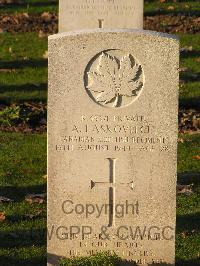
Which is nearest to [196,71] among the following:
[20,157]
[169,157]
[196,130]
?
[196,130]

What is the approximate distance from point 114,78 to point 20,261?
1.86 metres

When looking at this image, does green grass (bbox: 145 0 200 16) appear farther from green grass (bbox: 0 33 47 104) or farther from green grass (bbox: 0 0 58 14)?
green grass (bbox: 0 33 47 104)

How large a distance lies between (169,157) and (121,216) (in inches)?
24.5

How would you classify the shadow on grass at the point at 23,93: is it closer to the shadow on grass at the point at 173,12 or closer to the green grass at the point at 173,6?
the shadow on grass at the point at 173,12

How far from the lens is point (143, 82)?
7.04 m

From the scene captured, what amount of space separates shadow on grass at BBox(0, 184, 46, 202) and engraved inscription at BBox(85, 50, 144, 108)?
8.30 ft

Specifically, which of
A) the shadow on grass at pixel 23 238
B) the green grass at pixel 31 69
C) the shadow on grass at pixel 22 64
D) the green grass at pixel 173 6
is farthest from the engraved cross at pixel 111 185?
the green grass at pixel 173 6

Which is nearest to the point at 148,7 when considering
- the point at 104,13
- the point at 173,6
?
the point at 173,6

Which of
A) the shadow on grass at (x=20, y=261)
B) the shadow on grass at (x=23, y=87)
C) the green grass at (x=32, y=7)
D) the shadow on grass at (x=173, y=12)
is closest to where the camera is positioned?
the shadow on grass at (x=20, y=261)

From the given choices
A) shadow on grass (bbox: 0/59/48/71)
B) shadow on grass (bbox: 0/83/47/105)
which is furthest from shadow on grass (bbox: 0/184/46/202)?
shadow on grass (bbox: 0/59/48/71)

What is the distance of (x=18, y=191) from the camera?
31.1 feet

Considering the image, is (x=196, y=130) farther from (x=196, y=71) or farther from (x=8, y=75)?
(x=8, y=75)

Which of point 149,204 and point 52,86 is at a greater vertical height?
point 52,86

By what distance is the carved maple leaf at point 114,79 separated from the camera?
698cm
